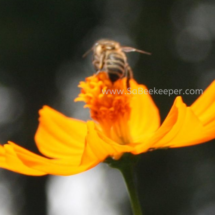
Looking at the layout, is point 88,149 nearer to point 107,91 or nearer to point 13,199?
point 107,91

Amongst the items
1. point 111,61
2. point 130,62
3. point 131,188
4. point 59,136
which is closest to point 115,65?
point 111,61

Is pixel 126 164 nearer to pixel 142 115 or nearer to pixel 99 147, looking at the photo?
pixel 99 147

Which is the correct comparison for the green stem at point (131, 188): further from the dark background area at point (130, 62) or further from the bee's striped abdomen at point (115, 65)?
the dark background area at point (130, 62)

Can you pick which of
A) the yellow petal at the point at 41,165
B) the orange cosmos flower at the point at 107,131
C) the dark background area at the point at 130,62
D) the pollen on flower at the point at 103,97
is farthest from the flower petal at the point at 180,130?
the dark background area at the point at 130,62

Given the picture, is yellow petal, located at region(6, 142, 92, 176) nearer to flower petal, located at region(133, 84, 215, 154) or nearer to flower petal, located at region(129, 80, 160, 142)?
flower petal, located at region(133, 84, 215, 154)

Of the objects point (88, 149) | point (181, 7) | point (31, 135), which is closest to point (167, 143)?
point (88, 149)

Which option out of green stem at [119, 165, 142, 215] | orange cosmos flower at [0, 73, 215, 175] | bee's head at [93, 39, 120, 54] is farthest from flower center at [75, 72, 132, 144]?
green stem at [119, 165, 142, 215]
